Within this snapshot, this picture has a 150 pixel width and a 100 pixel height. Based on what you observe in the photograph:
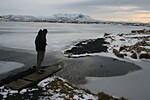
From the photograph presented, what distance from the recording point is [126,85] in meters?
8.39

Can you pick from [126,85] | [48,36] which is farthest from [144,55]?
[48,36]

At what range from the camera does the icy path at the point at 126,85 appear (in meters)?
7.31

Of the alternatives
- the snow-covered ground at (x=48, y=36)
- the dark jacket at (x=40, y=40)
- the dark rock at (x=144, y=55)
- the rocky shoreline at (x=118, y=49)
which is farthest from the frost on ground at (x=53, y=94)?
the snow-covered ground at (x=48, y=36)

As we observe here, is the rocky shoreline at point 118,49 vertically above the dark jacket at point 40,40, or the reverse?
the dark jacket at point 40,40

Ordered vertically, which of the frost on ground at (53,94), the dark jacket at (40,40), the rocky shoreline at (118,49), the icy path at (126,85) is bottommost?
the icy path at (126,85)

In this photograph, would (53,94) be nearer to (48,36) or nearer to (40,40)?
(40,40)

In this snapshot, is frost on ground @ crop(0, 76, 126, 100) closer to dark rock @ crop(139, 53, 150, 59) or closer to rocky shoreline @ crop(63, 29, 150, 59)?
rocky shoreline @ crop(63, 29, 150, 59)

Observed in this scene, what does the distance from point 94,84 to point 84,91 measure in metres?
1.34

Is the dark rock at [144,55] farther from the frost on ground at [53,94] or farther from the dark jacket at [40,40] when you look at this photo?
the dark jacket at [40,40]

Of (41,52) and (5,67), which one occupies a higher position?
(41,52)

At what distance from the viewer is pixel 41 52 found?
871 centimetres

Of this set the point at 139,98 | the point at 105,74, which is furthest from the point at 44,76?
the point at 139,98

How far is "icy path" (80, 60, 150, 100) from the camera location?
7.31m

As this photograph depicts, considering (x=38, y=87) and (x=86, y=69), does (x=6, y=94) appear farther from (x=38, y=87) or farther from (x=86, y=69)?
(x=86, y=69)
